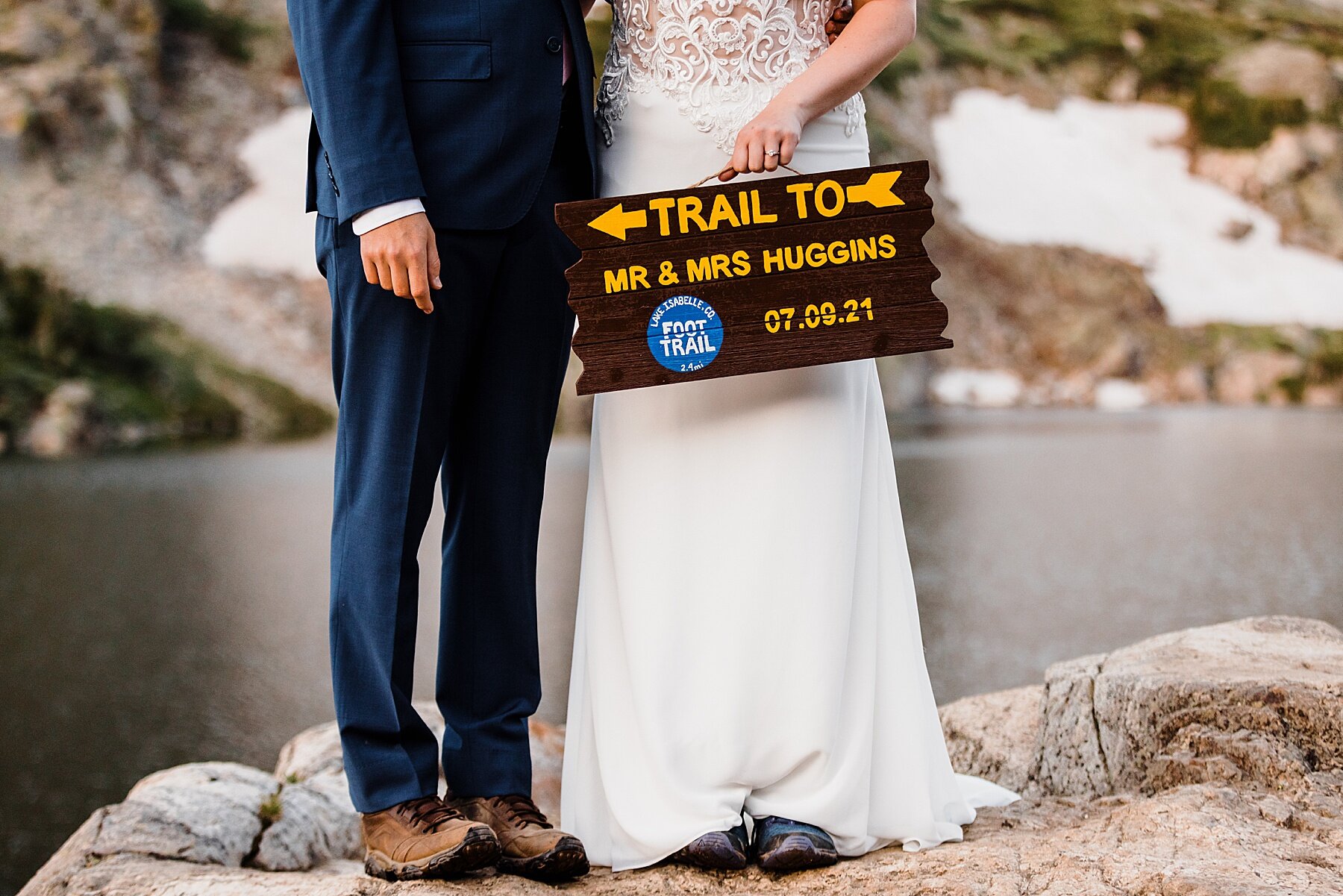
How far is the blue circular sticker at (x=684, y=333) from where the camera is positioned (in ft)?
3.65

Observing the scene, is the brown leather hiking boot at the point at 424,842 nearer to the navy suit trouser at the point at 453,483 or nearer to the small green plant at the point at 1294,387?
the navy suit trouser at the point at 453,483

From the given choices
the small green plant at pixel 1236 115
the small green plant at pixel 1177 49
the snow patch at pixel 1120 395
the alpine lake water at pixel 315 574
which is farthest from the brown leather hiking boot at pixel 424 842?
the small green plant at pixel 1177 49

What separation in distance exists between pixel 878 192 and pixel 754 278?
0.47 feet

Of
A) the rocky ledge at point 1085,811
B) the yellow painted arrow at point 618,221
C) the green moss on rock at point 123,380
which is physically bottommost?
the rocky ledge at point 1085,811

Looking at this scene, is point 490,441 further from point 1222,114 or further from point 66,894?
→ point 1222,114

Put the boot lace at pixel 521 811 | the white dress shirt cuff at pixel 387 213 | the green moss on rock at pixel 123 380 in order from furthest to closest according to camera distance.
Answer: the green moss on rock at pixel 123 380 → the boot lace at pixel 521 811 → the white dress shirt cuff at pixel 387 213

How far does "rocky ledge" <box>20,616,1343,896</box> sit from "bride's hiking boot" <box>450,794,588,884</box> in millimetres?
22

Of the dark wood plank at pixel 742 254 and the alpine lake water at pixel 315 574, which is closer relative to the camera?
the dark wood plank at pixel 742 254

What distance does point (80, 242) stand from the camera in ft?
38.0

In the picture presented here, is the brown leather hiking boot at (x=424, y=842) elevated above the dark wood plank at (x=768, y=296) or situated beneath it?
situated beneath

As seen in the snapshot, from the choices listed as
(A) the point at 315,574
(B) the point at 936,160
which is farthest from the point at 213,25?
(A) the point at 315,574

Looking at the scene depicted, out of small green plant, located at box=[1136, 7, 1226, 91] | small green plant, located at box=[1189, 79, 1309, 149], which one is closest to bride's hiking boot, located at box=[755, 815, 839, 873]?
small green plant, located at box=[1189, 79, 1309, 149]

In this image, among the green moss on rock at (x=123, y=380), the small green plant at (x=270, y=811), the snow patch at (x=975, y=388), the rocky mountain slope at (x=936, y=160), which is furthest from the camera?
the snow patch at (x=975, y=388)

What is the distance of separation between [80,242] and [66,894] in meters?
11.8
